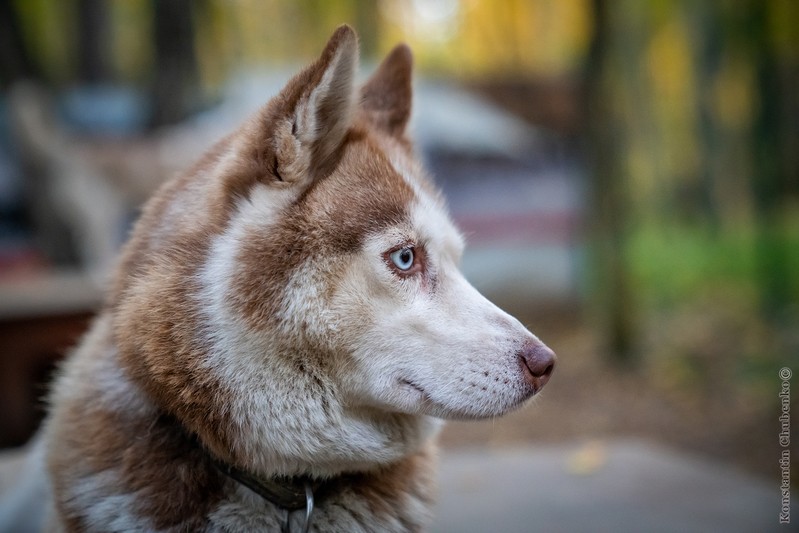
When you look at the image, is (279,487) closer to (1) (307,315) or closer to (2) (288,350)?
(2) (288,350)

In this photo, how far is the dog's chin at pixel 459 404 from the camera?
2113 mm

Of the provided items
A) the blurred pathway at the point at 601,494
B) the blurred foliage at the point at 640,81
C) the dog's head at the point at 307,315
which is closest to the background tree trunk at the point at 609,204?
the blurred foliage at the point at 640,81

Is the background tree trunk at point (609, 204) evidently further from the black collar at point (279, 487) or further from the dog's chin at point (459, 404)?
the black collar at point (279, 487)

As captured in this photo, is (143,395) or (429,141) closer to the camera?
(143,395)

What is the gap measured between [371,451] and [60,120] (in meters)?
8.76

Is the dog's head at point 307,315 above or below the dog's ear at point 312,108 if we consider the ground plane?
below

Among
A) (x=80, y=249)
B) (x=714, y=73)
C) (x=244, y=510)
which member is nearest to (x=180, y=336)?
(x=244, y=510)

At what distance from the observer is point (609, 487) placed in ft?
13.3


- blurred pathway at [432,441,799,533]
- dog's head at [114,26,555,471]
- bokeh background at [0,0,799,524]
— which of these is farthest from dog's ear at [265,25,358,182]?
bokeh background at [0,0,799,524]

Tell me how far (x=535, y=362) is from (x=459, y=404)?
25 centimetres

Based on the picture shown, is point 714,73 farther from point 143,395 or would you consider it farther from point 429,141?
point 143,395

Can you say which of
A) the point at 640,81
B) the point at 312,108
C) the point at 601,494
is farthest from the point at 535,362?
the point at 640,81

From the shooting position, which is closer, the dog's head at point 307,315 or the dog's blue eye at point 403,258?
the dog's head at point 307,315

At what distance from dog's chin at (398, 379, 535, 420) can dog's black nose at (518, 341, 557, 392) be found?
3 cm
